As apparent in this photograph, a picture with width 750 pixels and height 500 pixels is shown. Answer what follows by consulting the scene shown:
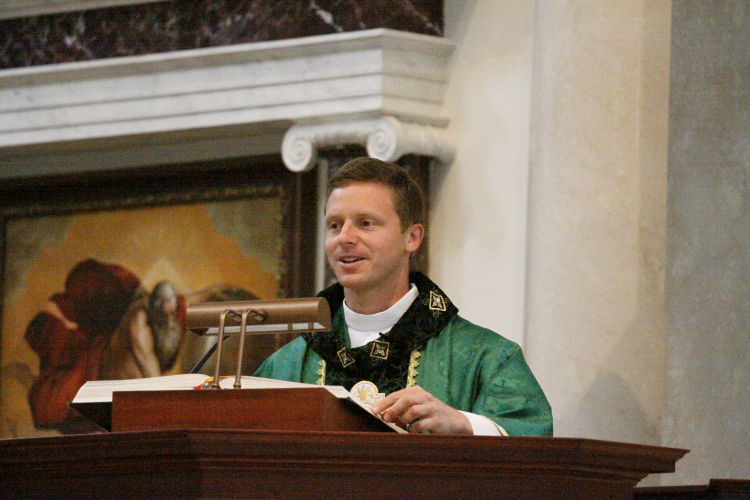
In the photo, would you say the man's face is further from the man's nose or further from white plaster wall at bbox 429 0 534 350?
white plaster wall at bbox 429 0 534 350

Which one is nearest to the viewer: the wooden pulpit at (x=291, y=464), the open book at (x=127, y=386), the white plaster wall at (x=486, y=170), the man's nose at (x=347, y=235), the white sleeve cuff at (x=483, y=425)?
the wooden pulpit at (x=291, y=464)

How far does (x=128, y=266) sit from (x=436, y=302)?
14.7 feet

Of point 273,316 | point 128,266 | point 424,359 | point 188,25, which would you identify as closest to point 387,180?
point 424,359

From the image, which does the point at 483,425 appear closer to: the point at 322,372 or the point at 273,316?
the point at 273,316

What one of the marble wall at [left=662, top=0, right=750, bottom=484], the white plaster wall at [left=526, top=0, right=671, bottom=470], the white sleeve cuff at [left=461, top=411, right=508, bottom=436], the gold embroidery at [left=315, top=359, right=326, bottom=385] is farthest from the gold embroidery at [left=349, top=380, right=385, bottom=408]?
the marble wall at [left=662, top=0, right=750, bottom=484]

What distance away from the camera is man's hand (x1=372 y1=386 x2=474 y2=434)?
2.59 meters

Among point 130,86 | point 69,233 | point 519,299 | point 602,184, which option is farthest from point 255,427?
point 69,233

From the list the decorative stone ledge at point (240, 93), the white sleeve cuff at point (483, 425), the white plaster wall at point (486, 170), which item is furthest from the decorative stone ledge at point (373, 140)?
the white sleeve cuff at point (483, 425)

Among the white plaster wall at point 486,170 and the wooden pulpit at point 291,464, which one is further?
the white plaster wall at point 486,170

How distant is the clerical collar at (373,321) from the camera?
12.0 feet

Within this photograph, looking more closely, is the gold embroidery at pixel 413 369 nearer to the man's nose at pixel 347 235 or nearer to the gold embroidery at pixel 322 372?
the gold embroidery at pixel 322 372

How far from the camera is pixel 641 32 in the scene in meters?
5.08

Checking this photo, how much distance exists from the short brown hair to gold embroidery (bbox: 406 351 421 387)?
0.38m

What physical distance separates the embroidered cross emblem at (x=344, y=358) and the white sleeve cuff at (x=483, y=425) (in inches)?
28.0
